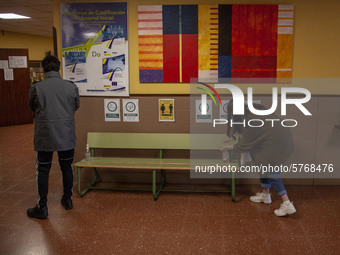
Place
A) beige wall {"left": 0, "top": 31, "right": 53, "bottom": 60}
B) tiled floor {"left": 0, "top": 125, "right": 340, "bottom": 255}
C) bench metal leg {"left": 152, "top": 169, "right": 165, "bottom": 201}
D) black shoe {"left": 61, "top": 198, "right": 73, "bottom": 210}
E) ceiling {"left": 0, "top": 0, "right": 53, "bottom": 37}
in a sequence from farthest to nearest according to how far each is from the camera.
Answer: beige wall {"left": 0, "top": 31, "right": 53, "bottom": 60} < ceiling {"left": 0, "top": 0, "right": 53, "bottom": 37} < bench metal leg {"left": 152, "top": 169, "right": 165, "bottom": 201} < black shoe {"left": 61, "top": 198, "right": 73, "bottom": 210} < tiled floor {"left": 0, "top": 125, "right": 340, "bottom": 255}

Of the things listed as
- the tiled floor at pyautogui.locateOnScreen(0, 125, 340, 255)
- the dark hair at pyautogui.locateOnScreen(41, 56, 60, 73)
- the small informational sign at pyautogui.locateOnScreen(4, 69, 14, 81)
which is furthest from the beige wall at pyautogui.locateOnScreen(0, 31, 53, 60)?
the dark hair at pyautogui.locateOnScreen(41, 56, 60, 73)

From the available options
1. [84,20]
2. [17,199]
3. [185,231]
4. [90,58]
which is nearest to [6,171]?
[17,199]

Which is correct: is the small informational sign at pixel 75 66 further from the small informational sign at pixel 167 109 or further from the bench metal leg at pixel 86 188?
the bench metal leg at pixel 86 188

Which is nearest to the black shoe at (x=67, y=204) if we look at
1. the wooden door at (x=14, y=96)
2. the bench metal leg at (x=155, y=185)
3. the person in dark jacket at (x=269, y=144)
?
the bench metal leg at (x=155, y=185)

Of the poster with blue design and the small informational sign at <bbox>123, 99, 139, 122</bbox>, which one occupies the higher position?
the poster with blue design

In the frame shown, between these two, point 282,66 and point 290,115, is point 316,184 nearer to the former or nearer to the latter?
point 290,115

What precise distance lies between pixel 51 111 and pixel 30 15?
5.97 metres

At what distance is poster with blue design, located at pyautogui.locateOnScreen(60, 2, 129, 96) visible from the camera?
447 centimetres

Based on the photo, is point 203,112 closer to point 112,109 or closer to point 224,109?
point 224,109

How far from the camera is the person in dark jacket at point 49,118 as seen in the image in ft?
11.3

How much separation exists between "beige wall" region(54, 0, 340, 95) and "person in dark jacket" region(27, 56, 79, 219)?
1.26m

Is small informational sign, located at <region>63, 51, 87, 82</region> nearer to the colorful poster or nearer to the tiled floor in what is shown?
the colorful poster

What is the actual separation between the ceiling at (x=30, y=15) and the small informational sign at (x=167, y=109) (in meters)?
3.88

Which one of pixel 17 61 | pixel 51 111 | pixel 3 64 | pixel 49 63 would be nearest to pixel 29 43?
pixel 17 61
